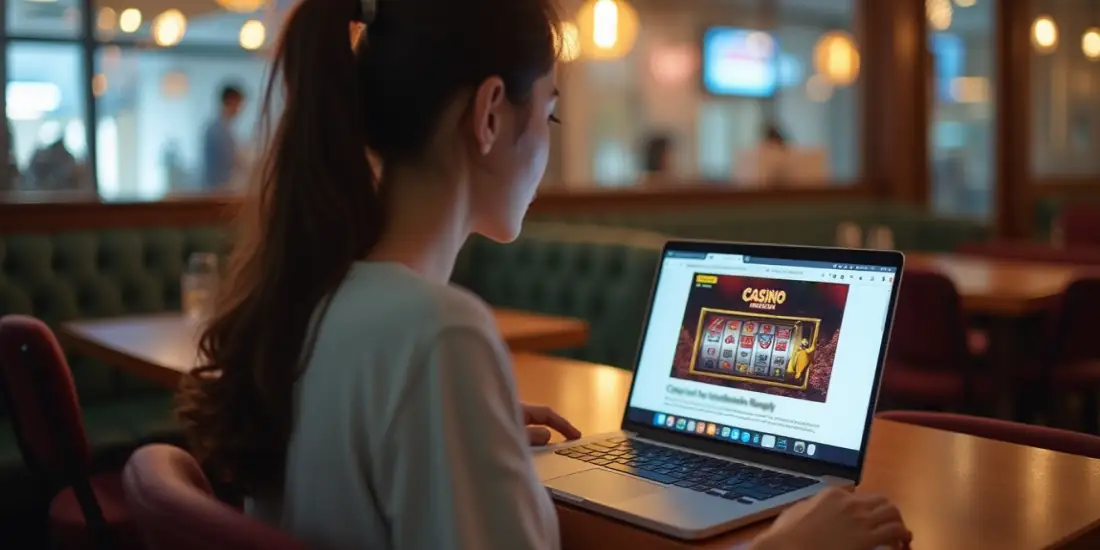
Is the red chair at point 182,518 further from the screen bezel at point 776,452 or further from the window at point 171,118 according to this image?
the window at point 171,118

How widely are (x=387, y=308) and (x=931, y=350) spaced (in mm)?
2745

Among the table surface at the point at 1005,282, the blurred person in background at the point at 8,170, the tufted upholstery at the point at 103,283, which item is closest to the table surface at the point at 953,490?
the table surface at the point at 1005,282

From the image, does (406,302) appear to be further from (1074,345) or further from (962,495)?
(1074,345)

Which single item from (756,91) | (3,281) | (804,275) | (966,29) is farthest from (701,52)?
(804,275)

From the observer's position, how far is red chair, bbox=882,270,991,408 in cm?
320

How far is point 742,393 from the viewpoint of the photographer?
1.29 metres

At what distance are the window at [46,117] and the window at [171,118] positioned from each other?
2.39ft

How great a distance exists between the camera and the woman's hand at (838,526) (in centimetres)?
94

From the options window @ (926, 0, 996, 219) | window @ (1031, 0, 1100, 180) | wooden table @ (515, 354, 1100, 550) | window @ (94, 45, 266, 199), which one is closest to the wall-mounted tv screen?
window @ (926, 0, 996, 219)

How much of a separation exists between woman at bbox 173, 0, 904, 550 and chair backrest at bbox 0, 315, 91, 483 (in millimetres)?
967

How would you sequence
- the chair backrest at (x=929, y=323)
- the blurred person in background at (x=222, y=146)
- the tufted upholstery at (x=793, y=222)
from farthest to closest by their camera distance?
1. the blurred person in background at (x=222, y=146)
2. the tufted upholstery at (x=793, y=222)
3. the chair backrest at (x=929, y=323)

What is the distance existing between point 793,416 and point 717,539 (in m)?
0.24

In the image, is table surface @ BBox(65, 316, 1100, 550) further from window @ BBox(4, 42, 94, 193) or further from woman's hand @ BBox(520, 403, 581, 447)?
window @ BBox(4, 42, 94, 193)

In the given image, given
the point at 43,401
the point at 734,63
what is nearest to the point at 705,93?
the point at 734,63
